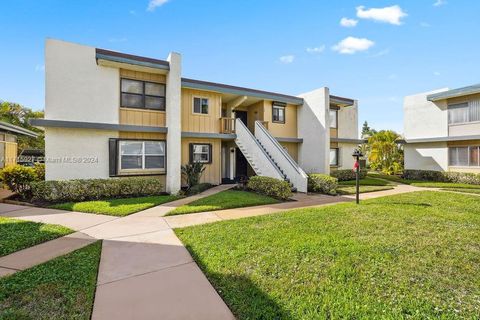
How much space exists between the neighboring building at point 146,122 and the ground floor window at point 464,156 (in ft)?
33.0

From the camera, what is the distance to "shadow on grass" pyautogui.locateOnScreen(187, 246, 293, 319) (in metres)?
2.71

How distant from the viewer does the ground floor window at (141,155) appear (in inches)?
436

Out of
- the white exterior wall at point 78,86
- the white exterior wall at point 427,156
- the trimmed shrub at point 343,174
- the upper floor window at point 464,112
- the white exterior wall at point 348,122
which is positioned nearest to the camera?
the white exterior wall at point 78,86

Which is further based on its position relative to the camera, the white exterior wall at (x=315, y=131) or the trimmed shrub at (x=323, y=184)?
the white exterior wall at (x=315, y=131)

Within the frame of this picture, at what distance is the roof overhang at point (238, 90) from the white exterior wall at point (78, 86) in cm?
362

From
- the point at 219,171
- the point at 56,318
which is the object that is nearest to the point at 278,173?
the point at 219,171

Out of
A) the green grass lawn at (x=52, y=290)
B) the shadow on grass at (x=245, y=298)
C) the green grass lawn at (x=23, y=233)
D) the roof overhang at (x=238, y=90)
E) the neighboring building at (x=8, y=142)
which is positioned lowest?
the shadow on grass at (x=245, y=298)

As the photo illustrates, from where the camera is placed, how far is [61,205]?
27.0 ft

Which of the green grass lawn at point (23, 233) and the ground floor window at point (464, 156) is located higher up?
the ground floor window at point (464, 156)

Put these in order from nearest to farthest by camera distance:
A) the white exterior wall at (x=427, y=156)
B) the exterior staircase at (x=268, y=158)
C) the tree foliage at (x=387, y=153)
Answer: the exterior staircase at (x=268, y=158) < the white exterior wall at (x=427, y=156) < the tree foliage at (x=387, y=153)

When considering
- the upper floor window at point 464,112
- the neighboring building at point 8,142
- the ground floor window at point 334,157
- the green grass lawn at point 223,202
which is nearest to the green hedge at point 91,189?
the green grass lawn at point 223,202

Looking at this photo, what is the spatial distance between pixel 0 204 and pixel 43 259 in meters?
7.00

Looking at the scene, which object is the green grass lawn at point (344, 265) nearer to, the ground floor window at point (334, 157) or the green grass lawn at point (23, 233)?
the green grass lawn at point (23, 233)

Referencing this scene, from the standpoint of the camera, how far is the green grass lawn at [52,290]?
2.69 metres
